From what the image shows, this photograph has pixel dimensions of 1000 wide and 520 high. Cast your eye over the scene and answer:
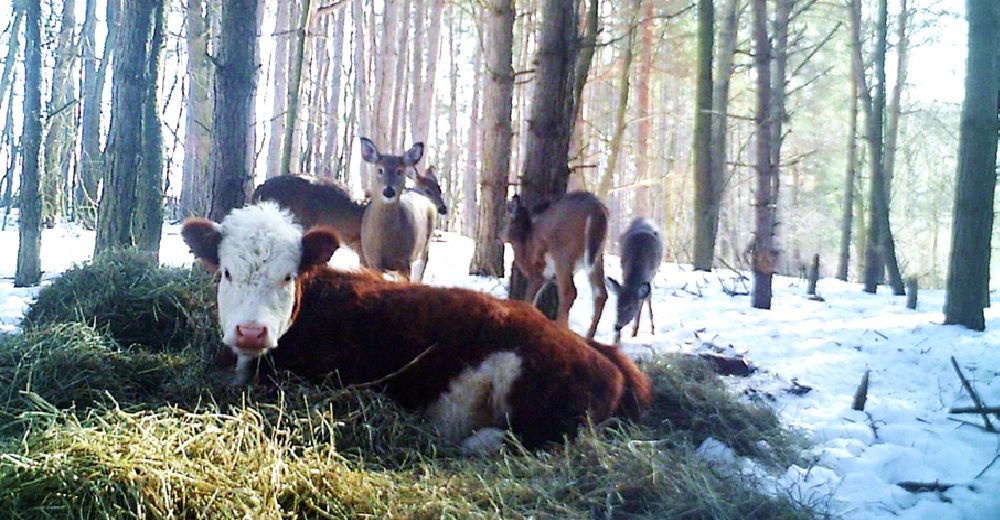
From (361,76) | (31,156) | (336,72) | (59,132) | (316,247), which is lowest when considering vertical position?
(316,247)

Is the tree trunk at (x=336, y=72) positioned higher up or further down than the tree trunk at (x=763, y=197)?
higher up

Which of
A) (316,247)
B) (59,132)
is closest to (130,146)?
(316,247)

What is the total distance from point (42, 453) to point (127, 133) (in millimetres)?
5969

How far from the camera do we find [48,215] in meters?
16.0

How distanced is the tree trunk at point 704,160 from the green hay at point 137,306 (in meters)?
11.3

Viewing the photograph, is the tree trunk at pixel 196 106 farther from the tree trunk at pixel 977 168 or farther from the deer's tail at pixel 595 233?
the tree trunk at pixel 977 168

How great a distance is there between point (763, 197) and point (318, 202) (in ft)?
20.0

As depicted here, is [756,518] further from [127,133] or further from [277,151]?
[277,151]

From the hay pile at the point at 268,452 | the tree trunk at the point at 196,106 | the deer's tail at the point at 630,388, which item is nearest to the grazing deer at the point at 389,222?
the hay pile at the point at 268,452

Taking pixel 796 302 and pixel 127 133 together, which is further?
pixel 796 302

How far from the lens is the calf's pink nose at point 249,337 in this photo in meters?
4.26

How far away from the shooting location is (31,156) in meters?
9.38

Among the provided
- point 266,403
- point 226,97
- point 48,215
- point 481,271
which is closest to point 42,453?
point 266,403

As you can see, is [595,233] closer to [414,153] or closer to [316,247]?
[414,153]
